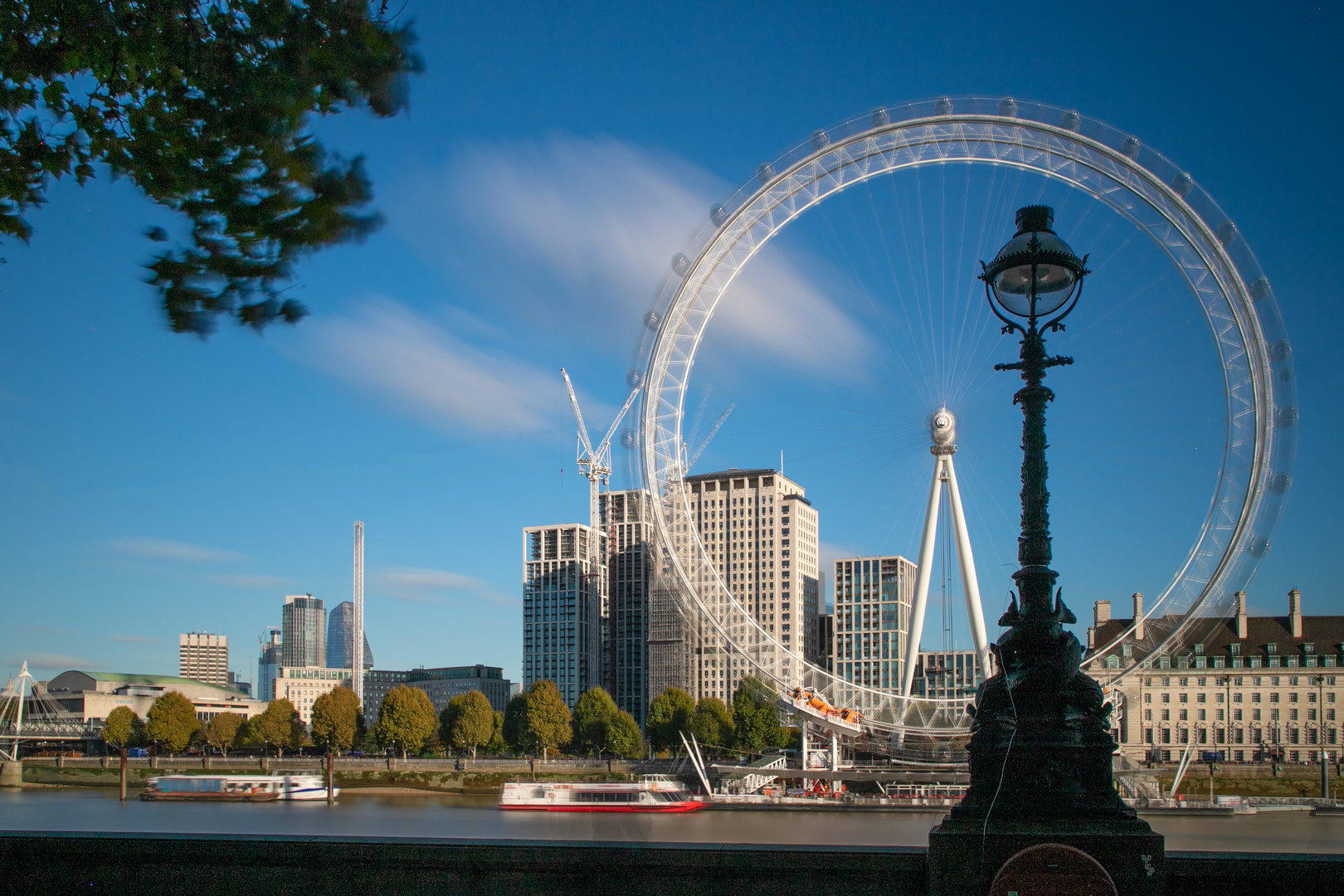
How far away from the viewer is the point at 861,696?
1761 inches

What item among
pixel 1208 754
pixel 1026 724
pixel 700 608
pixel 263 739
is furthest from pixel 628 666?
pixel 1026 724

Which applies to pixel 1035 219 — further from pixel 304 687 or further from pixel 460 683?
pixel 460 683

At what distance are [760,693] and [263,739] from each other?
45073 millimetres

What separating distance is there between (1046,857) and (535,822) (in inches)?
1634

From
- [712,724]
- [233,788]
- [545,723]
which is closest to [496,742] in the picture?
[545,723]

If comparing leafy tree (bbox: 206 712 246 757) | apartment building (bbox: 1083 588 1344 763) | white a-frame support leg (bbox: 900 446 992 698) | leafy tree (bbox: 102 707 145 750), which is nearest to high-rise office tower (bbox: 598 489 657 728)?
leafy tree (bbox: 206 712 246 757)

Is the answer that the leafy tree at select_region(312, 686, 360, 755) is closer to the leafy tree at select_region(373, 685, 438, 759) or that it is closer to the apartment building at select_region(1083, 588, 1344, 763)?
the leafy tree at select_region(373, 685, 438, 759)

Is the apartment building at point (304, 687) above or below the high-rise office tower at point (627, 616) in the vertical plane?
below

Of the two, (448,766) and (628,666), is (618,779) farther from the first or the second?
(628,666)

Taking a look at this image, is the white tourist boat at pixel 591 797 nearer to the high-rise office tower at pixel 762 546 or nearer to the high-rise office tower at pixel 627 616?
the high-rise office tower at pixel 762 546

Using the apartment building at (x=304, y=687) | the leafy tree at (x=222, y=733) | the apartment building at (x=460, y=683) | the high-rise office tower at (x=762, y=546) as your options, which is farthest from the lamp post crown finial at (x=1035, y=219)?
the apartment building at (x=460, y=683)

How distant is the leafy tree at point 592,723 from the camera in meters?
77.9

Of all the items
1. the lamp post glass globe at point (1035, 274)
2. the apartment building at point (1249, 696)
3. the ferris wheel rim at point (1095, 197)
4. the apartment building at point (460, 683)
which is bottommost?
the apartment building at point (460, 683)

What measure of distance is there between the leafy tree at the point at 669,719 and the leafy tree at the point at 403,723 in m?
15.0
